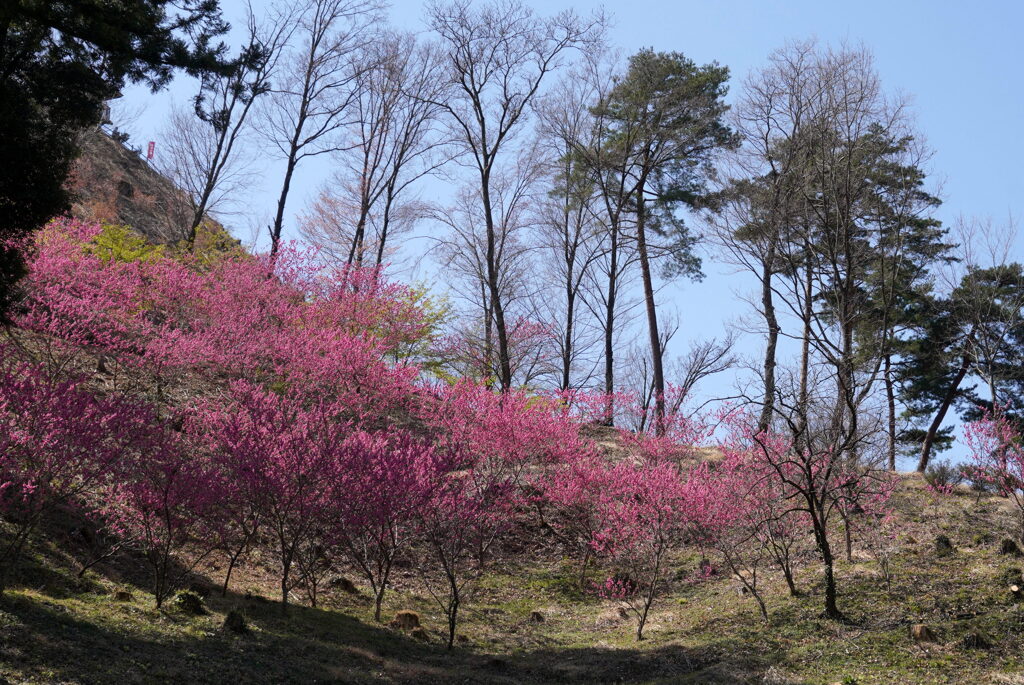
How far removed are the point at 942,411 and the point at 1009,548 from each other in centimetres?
1122

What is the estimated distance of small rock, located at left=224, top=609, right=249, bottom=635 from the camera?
736 centimetres

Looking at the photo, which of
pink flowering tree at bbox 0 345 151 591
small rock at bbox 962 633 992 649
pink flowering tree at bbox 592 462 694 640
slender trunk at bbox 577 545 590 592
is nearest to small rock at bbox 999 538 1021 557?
small rock at bbox 962 633 992 649

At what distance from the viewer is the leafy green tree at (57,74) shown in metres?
7.58

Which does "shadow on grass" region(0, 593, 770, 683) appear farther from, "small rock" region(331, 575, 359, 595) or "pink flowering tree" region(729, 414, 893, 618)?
"pink flowering tree" region(729, 414, 893, 618)

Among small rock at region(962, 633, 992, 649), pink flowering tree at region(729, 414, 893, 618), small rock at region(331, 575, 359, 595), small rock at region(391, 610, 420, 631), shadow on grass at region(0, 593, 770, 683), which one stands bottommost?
shadow on grass at region(0, 593, 770, 683)

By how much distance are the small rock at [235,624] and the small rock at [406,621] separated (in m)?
2.16

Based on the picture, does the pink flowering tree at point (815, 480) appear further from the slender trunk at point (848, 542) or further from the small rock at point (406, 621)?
the small rock at point (406, 621)

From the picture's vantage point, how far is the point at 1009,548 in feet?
32.6

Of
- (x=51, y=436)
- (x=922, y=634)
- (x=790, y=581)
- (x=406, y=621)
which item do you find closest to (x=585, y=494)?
(x=790, y=581)

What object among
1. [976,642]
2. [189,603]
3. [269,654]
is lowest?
[269,654]

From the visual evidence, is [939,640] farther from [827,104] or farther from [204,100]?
[204,100]

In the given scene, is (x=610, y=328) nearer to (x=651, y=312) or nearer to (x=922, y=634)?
(x=651, y=312)

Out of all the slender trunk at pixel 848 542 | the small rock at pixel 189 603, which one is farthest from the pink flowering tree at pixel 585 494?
the small rock at pixel 189 603

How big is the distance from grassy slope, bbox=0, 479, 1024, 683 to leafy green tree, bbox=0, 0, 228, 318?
10.9ft
